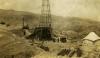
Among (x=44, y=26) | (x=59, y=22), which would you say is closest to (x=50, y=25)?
(x=44, y=26)

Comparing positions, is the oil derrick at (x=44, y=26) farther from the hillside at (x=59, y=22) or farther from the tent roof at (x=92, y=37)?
the tent roof at (x=92, y=37)

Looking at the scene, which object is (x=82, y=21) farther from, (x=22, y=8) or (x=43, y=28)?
(x=22, y=8)

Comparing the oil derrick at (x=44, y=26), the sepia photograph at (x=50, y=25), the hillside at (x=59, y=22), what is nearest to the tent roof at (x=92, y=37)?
the sepia photograph at (x=50, y=25)

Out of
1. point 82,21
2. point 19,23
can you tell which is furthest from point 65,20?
point 19,23

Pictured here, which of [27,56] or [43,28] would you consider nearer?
[27,56]

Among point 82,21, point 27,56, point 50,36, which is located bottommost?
point 27,56

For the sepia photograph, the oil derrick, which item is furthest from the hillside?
the oil derrick

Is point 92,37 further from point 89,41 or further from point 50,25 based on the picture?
point 50,25
